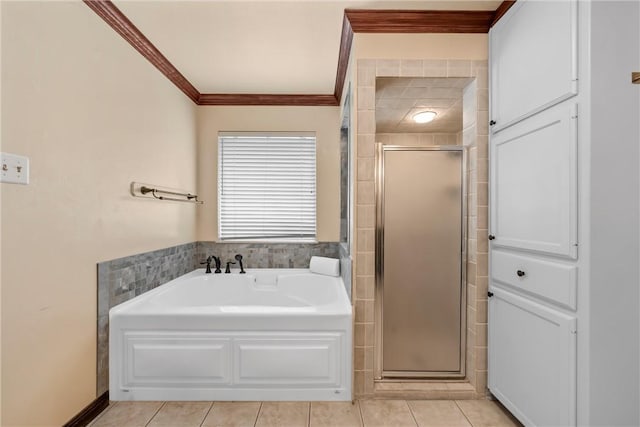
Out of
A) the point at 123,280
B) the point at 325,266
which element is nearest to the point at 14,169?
the point at 123,280

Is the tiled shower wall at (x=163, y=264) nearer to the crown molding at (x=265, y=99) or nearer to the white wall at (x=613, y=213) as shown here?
the crown molding at (x=265, y=99)

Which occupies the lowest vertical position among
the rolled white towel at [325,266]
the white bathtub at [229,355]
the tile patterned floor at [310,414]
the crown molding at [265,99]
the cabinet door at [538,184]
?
the tile patterned floor at [310,414]

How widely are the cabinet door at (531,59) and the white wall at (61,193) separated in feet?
7.65

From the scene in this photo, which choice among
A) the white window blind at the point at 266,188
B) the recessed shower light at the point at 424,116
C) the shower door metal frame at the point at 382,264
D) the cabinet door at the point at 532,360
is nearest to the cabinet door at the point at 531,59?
the shower door metal frame at the point at 382,264

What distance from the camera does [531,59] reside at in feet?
5.37

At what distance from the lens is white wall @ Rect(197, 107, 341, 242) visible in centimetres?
340

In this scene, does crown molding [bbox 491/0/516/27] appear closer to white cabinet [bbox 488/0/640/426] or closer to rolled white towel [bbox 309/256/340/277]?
white cabinet [bbox 488/0/640/426]

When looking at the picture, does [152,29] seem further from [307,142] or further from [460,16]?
[460,16]

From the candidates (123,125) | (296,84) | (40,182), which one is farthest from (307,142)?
(40,182)

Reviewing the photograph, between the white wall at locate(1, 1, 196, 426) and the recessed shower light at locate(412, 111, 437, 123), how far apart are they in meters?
2.19

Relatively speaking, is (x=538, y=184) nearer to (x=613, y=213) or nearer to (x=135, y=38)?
(x=613, y=213)

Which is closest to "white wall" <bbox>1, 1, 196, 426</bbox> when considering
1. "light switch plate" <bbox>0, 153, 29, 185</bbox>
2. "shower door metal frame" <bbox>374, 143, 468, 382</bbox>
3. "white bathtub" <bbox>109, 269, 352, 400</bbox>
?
"light switch plate" <bbox>0, 153, 29, 185</bbox>

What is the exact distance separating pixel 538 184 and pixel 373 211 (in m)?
0.87

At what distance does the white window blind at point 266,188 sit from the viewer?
11.3 ft
